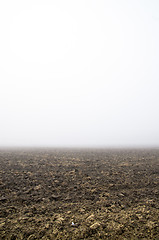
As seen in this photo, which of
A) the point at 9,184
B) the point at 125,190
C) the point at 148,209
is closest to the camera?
the point at 148,209

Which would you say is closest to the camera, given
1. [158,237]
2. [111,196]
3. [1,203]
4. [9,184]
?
[158,237]

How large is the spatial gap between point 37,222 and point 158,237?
3196 millimetres

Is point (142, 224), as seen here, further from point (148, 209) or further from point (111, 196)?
point (111, 196)

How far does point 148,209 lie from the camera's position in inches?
193

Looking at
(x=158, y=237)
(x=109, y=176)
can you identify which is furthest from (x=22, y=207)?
(x=109, y=176)

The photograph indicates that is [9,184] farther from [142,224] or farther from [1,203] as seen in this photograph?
[142,224]

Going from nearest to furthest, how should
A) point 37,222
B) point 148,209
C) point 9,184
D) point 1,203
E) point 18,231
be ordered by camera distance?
point 18,231, point 37,222, point 148,209, point 1,203, point 9,184

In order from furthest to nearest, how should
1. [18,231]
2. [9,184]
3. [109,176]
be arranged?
[109,176] → [9,184] → [18,231]

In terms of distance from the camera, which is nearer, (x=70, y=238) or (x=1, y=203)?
(x=70, y=238)

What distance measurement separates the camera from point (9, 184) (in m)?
7.25

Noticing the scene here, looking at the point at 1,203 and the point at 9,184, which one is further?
the point at 9,184

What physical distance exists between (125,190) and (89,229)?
10.7ft

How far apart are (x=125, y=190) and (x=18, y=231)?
4564mm

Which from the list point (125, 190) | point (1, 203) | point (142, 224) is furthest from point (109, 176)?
point (1, 203)
